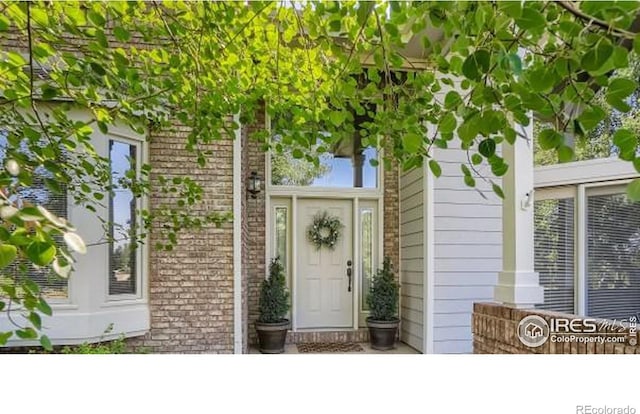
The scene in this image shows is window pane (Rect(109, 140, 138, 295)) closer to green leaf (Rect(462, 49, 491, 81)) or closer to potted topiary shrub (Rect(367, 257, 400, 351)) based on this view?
potted topiary shrub (Rect(367, 257, 400, 351))

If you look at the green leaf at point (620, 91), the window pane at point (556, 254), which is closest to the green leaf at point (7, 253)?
the green leaf at point (620, 91)

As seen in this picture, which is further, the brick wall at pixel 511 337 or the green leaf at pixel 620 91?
the brick wall at pixel 511 337

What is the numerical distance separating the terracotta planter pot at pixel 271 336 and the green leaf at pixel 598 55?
4.58 m

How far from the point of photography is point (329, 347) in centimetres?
517

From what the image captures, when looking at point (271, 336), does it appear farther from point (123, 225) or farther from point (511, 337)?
point (511, 337)

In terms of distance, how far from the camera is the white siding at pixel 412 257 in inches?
193

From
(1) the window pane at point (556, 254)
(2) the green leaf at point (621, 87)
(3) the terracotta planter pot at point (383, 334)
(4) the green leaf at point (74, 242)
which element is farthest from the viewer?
(3) the terracotta planter pot at point (383, 334)

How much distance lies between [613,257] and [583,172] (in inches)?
38.1

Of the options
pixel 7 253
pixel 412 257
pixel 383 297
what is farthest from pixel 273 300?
pixel 7 253

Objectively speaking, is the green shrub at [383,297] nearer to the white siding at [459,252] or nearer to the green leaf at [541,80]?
the white siding at [459,252]

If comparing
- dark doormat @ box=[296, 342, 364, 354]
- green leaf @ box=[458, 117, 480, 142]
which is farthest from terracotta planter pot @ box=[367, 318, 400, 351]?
green leaf @ box=[458, 117, 480, 142]
